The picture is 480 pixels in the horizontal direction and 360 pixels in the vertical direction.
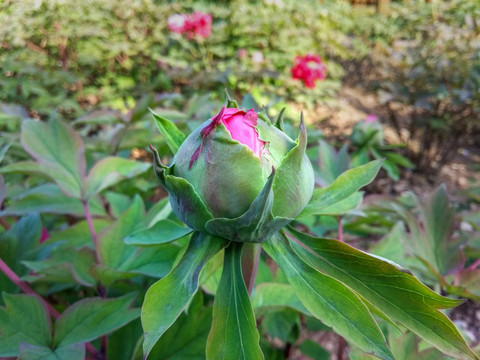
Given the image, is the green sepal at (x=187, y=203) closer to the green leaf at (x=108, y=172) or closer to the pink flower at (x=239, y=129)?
the pink flower at (x=239, y=129)

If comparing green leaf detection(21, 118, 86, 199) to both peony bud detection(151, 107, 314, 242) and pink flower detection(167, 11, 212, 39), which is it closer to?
peony bud detection(151, 107, 314, 242)

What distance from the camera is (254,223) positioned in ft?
1.07

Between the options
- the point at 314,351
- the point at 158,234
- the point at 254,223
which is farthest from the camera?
the point at 314,351

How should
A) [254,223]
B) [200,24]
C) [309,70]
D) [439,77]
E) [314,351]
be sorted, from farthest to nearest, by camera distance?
[200,24] → [309,70] → [439,77] → [314,351] → [254,223]

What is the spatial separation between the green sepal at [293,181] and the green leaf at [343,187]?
0.06m

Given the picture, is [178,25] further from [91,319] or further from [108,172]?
[91,319]

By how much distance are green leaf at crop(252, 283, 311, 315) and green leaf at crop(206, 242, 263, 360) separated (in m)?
0.18

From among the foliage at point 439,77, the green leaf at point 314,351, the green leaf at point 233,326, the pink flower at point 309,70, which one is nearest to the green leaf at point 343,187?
the green leaf at point 233,326

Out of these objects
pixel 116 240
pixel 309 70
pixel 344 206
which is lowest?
pixel 309 70

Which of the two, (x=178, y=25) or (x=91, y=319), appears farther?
Result: (x=178, y=25)

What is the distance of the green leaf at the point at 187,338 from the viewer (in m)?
0.49

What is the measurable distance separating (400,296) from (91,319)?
1.25ft

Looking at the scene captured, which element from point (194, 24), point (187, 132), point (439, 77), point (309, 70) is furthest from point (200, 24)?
point (187, 132)

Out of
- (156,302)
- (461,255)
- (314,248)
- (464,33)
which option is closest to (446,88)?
(464,33)
